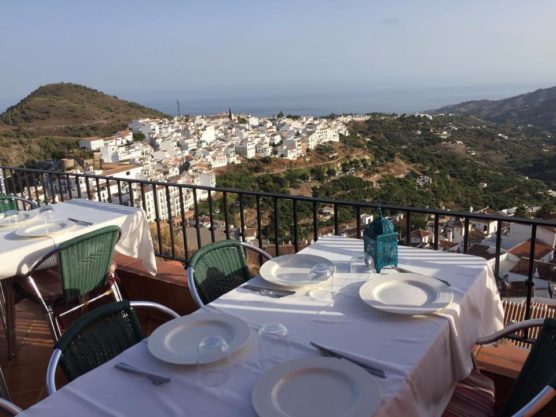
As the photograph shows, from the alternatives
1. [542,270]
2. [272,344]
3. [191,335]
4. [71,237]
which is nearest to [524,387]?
[272,344]

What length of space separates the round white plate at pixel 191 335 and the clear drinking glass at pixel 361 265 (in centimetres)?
71

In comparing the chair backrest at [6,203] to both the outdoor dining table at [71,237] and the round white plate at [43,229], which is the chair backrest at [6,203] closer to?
the outdoor dining table at [71,237]

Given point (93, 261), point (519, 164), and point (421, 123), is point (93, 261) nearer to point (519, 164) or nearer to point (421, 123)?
point (519, 164)

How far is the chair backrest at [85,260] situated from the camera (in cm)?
271

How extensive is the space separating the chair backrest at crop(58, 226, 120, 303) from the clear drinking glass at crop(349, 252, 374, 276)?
1.60 m

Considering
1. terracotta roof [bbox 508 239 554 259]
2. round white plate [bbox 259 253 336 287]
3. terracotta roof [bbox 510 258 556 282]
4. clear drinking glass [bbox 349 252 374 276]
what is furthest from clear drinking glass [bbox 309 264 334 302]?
terracotta roof [bbox 508 239 554 259]

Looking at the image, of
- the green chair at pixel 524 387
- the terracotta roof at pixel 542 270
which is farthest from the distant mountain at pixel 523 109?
the green chair at pixel 524 387

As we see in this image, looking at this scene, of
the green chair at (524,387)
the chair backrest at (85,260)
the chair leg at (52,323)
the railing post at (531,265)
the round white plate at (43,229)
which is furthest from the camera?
the round white plate at (43,229)

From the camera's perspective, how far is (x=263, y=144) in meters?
43.1

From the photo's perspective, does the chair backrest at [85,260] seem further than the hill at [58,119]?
No

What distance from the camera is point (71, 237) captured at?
3.07 m

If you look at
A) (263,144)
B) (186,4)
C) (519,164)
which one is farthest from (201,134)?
(186,4)

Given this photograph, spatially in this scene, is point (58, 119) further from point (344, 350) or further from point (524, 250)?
point (344, 350)

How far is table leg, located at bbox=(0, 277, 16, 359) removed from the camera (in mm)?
3015
